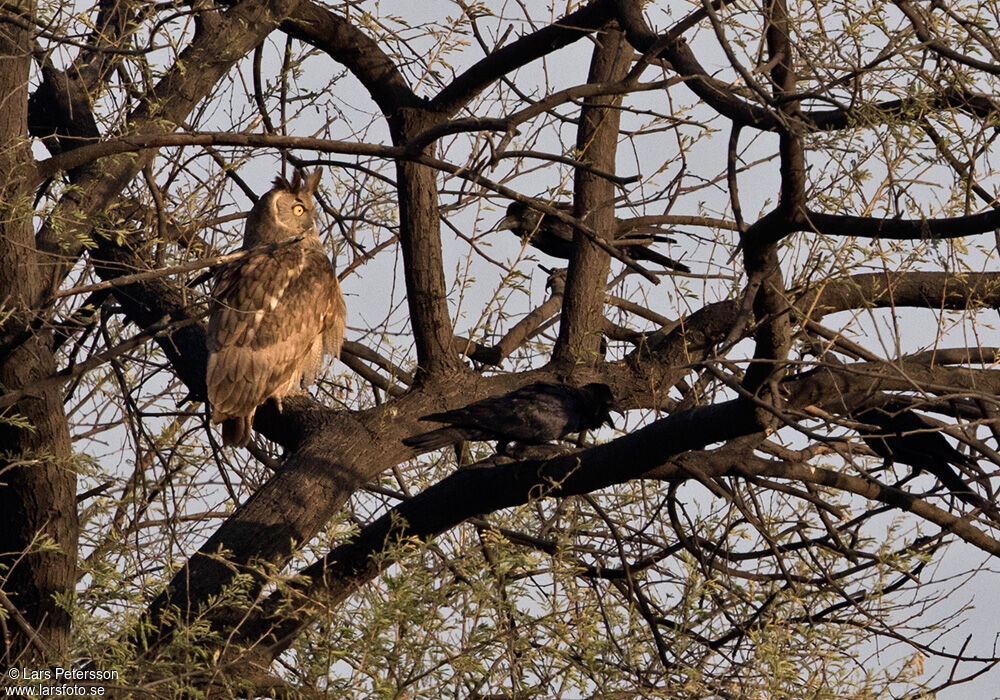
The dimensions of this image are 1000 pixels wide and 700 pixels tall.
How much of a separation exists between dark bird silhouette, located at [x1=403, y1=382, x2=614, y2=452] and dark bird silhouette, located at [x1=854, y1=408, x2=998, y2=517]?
117cm

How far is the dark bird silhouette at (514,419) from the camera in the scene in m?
4.87

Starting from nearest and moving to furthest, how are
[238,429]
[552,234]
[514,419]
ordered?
[514,419] < [238,429] < [552,234]

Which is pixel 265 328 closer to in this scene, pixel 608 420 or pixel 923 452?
pixel 608 420

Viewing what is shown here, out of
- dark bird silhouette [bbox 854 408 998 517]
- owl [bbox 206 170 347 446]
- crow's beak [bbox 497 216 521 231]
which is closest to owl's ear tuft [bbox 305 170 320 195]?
owl [bbox 206 170 347 446]

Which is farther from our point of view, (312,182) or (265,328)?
(312,182)

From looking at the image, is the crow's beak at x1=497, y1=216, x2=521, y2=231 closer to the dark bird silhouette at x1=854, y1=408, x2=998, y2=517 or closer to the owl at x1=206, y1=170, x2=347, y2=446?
the owl at x1=206, y1=170, x2=347, y2=446

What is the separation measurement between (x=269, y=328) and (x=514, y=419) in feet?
6.12

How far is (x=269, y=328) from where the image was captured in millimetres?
6242

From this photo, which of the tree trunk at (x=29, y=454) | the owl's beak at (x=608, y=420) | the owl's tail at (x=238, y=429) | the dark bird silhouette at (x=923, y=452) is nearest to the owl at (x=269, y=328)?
the owl's tail at (x=238, y=429)

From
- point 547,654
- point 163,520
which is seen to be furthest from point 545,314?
point 547,654

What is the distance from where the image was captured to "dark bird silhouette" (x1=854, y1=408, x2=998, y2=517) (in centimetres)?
460

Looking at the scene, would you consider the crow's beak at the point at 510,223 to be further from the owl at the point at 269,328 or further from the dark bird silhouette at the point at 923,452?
the dark bird silhouette at the point at 923,452

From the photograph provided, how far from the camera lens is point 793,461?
4484mm

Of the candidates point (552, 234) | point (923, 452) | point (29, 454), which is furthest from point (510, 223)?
point (29, 454)
